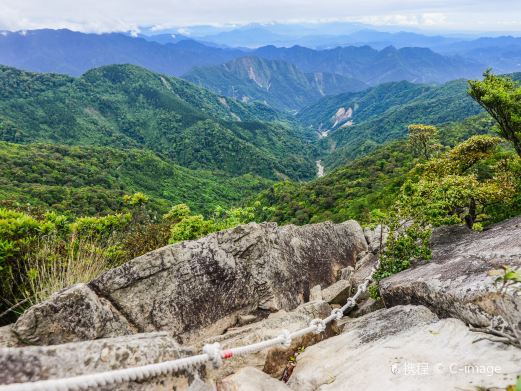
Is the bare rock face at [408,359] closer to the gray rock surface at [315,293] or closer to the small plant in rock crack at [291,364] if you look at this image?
the small plant in rock crack at [291,364]

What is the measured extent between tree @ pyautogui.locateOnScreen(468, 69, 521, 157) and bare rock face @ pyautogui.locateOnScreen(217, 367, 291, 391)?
1018cm

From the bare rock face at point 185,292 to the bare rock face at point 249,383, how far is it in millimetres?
2668

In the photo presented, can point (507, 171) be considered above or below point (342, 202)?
above

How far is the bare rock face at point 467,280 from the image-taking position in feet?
18.6

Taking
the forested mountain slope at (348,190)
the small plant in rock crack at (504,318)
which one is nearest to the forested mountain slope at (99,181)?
the forested mountain slope at (348,190)

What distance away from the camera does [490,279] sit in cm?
616

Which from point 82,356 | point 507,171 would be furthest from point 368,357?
point 507,171

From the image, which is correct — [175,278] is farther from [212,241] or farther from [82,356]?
[82,356]

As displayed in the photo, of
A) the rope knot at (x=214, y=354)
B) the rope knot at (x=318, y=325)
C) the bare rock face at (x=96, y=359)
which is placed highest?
the bare rock face at (x=96, y=359)

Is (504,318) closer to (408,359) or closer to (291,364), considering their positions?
(408,359)

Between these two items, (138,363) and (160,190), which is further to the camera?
(160,190)

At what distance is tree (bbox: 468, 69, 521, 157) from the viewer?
10.8m

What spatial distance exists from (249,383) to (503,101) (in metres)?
10.6

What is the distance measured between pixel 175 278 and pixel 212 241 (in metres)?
1.36
